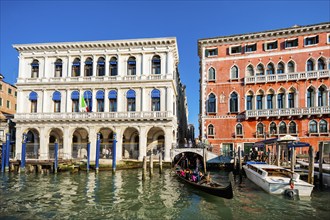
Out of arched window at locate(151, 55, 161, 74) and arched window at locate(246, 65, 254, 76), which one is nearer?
arched window at locate(246, 65, 254, 76)

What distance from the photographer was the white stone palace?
26578mm

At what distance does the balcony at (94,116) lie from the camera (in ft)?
85.6

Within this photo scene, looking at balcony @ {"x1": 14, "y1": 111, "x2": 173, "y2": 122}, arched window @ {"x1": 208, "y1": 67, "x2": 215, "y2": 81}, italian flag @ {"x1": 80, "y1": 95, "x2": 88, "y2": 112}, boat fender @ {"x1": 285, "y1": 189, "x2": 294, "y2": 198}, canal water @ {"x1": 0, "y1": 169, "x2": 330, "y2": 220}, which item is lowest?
canal water @ {"x1": 0, "y1": 169, "x2": 330, "y2": 220}

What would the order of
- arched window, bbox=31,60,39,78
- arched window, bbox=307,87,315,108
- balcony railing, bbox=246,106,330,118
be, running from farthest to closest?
arched window, bbox=31,60,39,78 < arched window, bbox=307,87,315,108 < balcony railing, bbox=246,106,330,118

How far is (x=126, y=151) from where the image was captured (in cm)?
2773

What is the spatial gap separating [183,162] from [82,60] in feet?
46.3

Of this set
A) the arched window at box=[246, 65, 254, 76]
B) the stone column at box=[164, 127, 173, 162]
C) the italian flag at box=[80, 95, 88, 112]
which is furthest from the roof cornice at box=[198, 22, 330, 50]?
the italian flag at box=[80, 95, 88, 112]

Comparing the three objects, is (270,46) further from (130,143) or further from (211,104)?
(130,143)

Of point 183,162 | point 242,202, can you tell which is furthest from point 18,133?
point 242,202

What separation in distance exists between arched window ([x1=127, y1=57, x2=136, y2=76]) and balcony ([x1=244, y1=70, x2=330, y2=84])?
10.7m

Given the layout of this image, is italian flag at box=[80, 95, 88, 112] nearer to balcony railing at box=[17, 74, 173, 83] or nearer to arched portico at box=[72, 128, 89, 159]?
balcony railing at box=[17, 74, 173, 83]

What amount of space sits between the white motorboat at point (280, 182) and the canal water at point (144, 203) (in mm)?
452

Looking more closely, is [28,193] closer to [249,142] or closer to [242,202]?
[242,202]

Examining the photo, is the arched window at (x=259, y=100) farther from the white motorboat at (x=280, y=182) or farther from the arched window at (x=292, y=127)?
the white motorboat at (x=280, y=182)
